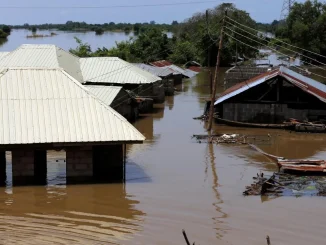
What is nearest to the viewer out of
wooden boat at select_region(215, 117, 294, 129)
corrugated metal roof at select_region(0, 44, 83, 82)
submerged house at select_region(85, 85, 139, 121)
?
submerged house at select_region(85, 85, 139, 121)

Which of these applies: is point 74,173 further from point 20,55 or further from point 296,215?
point 20,55

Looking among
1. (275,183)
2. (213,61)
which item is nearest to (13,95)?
(275,183)

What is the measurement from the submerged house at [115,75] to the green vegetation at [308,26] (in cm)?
3610

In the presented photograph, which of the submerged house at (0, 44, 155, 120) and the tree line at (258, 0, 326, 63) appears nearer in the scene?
the submerged house at (0, 44, 155, 120)

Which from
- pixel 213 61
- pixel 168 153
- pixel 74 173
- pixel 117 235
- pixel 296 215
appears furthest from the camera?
pixel 213 61

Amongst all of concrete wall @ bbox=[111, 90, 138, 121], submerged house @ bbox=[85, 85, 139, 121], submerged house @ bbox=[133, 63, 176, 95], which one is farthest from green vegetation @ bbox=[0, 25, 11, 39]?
submerged house @ bbox=[85, 85, 139, 121]

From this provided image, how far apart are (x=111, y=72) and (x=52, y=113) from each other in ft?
52.8

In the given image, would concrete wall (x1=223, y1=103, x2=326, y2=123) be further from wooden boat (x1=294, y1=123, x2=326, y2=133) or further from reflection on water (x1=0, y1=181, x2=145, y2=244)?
reflection on water (x1=0, y1=181, x2=145, y2=244)

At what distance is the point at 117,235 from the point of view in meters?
12.7

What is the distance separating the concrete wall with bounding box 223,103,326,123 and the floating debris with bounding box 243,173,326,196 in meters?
10.6

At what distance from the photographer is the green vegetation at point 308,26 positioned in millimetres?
65988

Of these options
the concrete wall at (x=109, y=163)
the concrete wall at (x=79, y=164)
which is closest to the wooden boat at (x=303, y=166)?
the concrete wall at (x=109, y=163)

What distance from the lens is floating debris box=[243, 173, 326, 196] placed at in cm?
1561

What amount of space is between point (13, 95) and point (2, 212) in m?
3.91
